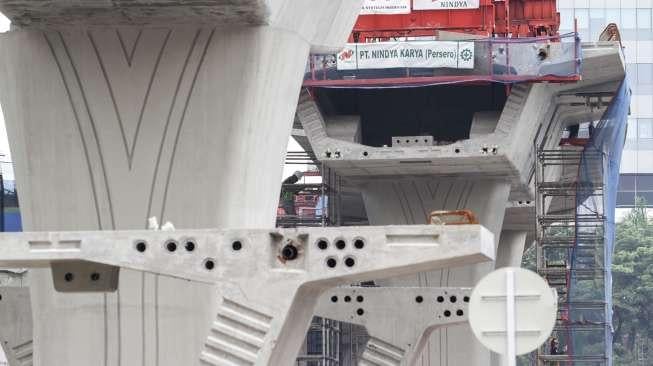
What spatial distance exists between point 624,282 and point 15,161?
83324 mm

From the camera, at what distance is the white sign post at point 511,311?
17.2m

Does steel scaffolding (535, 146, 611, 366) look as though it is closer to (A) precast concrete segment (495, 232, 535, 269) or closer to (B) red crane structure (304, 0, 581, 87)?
(B) red crane structure (304, 0, 581, 87)

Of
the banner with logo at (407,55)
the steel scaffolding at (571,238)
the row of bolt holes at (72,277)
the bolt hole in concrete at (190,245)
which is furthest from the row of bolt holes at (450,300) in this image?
the bolt hole in concrete at (190,245)

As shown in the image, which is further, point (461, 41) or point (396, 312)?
point (461, 41)

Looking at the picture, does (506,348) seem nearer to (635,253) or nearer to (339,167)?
(339,167)

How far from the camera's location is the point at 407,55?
50281mm

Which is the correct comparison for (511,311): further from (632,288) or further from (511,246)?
(632,288)

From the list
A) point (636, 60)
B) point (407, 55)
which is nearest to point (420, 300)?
point (407, 55)

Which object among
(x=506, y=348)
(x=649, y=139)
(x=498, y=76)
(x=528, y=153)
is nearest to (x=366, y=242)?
(x=506, y=348)

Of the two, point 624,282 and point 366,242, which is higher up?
point 624,282

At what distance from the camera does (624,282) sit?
111m

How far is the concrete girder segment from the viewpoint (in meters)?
50.3

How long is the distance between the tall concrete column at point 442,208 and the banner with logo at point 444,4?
5383 millimetres

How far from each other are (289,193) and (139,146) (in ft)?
117
